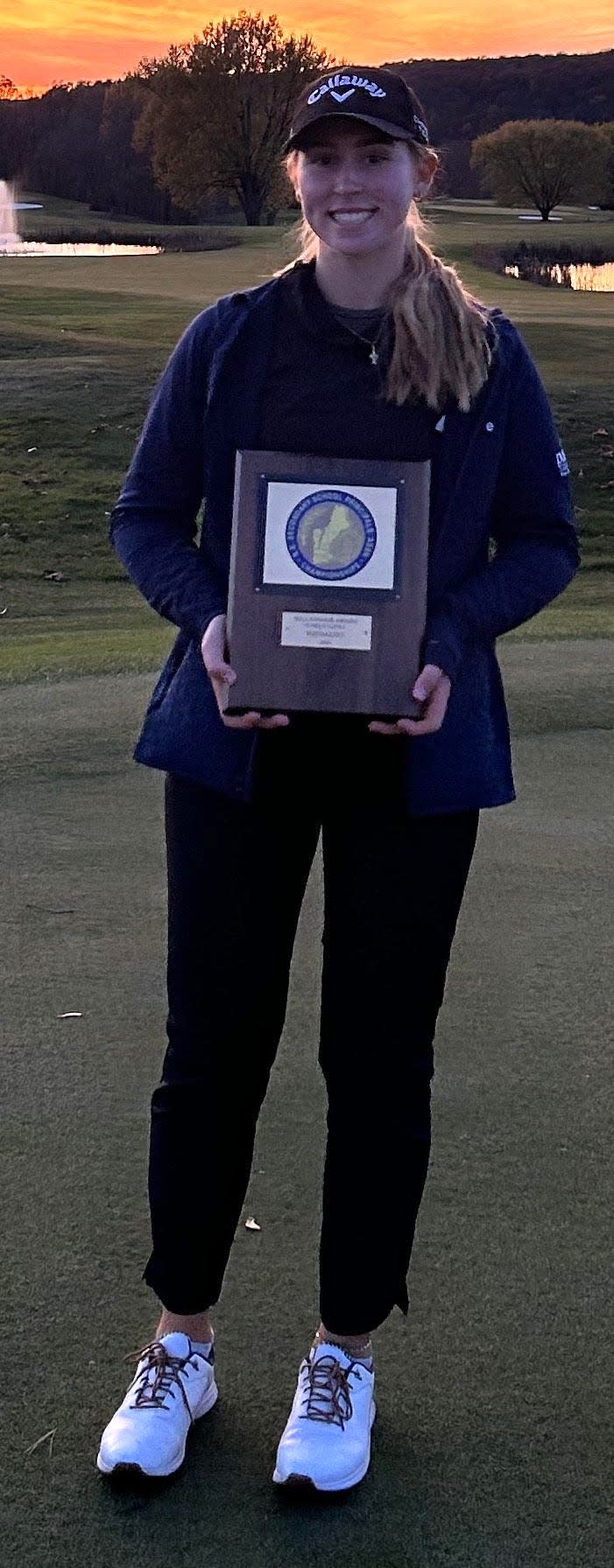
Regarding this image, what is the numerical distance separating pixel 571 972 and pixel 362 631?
5.55 ft

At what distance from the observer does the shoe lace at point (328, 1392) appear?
218 centimetres

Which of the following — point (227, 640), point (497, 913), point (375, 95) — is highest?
point (375, 95)

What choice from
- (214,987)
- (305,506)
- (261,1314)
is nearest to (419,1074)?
(214,987)

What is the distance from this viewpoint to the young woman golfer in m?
2.07

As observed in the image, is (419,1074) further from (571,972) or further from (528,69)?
(528,69)

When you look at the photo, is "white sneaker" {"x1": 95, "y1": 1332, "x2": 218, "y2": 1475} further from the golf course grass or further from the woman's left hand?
the woman's left hand

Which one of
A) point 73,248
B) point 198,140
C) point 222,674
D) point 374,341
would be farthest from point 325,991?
point 198,140

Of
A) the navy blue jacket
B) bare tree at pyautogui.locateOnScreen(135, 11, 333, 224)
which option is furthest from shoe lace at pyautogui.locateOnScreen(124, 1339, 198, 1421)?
bare tree at pyautogui.locateOnScreen(135, 11, 333, 224)

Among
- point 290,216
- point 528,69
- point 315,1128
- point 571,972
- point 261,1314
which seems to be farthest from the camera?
point 528,69

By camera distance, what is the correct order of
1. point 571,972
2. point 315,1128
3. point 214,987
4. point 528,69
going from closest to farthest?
1. point 214,987
2. point 315,1128
3. point 571,972
4. point 528,69

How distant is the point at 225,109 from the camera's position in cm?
6378

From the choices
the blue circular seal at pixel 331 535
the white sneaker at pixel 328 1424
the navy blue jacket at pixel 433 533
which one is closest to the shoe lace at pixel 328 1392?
the white sneaker at pixel 328 1424

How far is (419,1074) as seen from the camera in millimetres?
2266

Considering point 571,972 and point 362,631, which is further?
point 571,972
